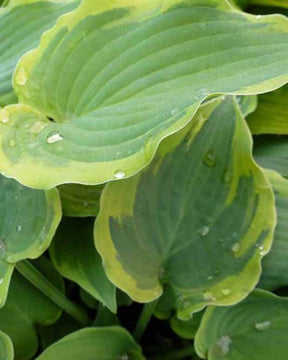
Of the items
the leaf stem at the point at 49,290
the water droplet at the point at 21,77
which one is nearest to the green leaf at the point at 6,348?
the leaf stem at the point at 49,290

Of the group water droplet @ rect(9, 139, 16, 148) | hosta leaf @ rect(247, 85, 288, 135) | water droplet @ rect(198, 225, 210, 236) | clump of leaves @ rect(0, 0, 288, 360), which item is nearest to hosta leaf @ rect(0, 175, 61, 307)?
clump of leaves @ rect(0, 0, 288, 360)

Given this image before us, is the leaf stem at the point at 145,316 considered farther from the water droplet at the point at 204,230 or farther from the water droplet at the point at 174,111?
the water droplet at the point at 174,111

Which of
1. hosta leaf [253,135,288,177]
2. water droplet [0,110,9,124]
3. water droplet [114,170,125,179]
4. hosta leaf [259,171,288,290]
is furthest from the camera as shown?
hosta leaf [253,135,288,177]

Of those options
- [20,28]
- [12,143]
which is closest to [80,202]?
[12,143]

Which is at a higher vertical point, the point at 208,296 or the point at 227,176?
the point at 227,176

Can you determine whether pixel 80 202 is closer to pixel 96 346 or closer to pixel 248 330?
pixel 96 346

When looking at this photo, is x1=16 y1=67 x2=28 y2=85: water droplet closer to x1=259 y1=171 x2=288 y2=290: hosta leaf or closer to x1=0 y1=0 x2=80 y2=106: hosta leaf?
x1=0 y1=0 x2=80 y2=106: hosta leaf

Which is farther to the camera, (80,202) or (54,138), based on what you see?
(80,202)
